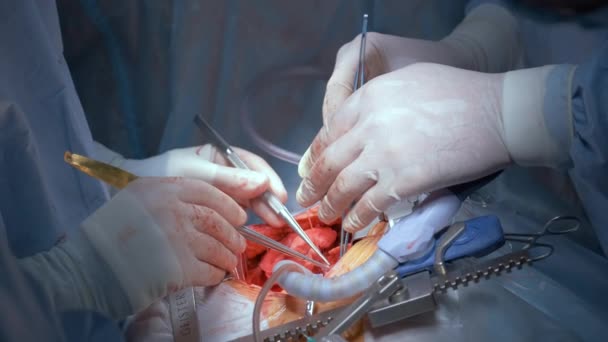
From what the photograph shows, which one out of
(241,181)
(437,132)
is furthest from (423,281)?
(241,181)

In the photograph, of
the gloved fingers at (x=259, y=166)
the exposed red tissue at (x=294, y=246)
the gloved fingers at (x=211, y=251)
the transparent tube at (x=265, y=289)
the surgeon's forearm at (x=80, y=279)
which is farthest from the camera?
the gloved fingers at (x=259, y=166)

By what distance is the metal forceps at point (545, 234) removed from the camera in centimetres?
118

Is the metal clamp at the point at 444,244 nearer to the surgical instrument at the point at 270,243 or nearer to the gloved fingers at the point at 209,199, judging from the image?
the surgical instrument at the point at 270,243

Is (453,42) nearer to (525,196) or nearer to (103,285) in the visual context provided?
(525,196)

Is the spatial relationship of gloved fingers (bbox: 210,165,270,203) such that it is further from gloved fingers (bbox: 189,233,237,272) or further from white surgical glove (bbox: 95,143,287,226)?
gloved fingers (bbox: 189,233,237,272)

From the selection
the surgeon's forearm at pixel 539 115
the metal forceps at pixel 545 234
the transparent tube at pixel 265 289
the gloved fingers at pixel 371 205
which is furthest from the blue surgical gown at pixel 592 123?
the transparent tube at pixel 265 289

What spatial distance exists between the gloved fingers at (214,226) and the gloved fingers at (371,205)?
310 millimetres

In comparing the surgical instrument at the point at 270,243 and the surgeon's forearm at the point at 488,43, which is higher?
the surgeon's forearm at the point at 488,43

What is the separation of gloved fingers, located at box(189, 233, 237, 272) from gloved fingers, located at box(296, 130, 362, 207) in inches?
11.7

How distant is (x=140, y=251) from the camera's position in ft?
3.18

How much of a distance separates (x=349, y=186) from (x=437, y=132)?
0.83 ft

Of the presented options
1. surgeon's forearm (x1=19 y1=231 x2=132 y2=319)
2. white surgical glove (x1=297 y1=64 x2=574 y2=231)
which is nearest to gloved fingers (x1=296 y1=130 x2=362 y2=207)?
white surgical glove (x1=297 y1=64 x2=574 y2=231)

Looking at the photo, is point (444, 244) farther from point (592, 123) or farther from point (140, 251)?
point (140, 251)

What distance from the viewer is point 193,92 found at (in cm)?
152
